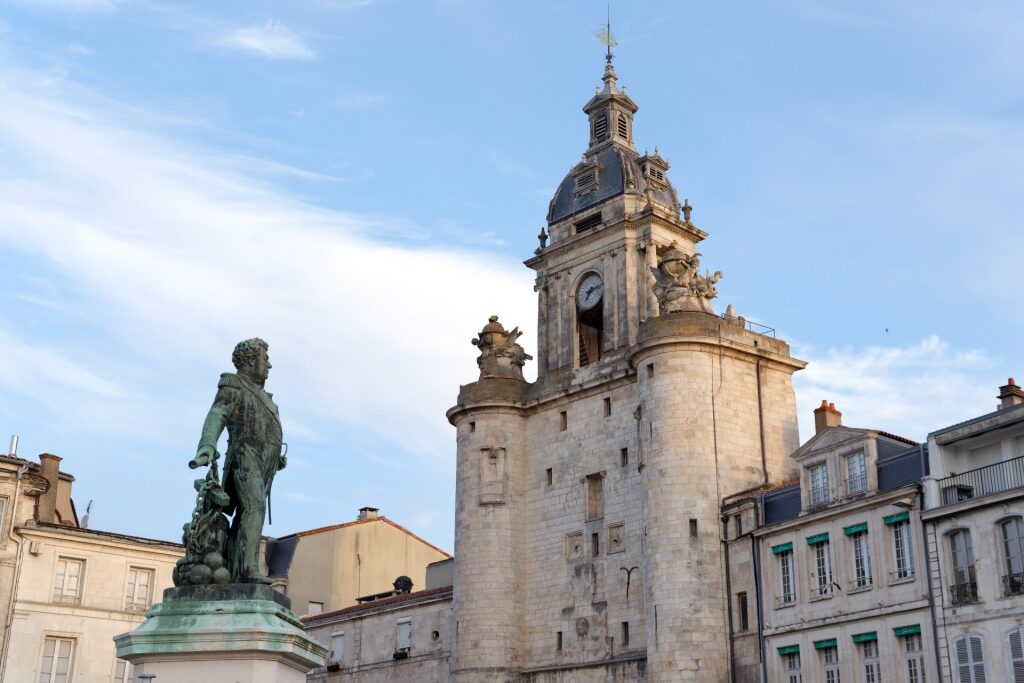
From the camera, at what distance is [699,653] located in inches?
1486

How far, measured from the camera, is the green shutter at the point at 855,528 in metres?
34.0

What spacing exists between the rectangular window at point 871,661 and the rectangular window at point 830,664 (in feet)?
2.98

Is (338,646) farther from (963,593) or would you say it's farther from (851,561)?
(963,593)

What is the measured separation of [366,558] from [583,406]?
2073 cm

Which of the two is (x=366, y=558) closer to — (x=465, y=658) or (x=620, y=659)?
(x=465, y=658)

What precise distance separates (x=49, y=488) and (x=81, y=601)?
4200 millimetres

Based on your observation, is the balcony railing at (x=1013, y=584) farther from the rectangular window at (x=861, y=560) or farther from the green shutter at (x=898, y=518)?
the rectangular window at (x=861, y=560)

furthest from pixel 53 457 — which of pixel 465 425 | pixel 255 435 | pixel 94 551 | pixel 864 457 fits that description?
pixel 255 435

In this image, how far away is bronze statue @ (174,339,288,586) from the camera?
10852 mm

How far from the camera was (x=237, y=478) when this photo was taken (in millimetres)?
11258

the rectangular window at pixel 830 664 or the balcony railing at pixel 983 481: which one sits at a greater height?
the balcony railing at pixel 983 481

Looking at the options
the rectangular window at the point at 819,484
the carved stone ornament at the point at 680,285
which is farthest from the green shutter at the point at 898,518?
the carved stone ornament at the point at 680,285

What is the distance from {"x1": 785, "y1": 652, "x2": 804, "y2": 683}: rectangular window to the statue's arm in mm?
27643

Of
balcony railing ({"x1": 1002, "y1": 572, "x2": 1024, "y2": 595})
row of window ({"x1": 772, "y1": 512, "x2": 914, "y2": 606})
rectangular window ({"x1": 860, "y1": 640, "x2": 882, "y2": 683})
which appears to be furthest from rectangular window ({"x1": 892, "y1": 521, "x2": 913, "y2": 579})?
balcony railing ({"x1": 1002, "y1": 572, "x2": 1024, "y2": 595})
